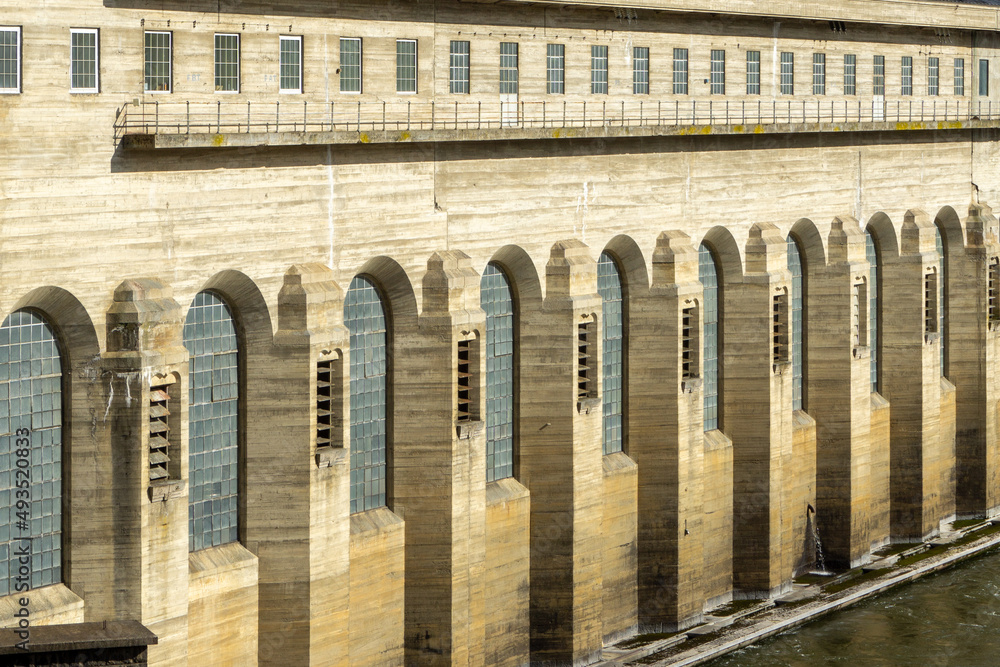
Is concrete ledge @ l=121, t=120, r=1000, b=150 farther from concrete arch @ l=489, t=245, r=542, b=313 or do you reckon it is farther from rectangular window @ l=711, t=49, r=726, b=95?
concrete arch @ l=489, t=245, r=542, b=313

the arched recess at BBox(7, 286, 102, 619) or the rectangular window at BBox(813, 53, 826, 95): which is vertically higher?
the rectangular window at BBox(813, 53, 826, 95)

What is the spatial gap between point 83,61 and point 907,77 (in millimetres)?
37446

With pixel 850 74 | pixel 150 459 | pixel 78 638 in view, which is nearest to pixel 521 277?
pixel 150 459

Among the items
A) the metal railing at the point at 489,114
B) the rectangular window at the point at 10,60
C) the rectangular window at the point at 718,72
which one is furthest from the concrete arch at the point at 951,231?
the rectangular window at the point at 10,60

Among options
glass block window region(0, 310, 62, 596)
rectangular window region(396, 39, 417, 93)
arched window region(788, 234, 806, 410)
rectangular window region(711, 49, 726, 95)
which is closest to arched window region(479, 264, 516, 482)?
rectangular window region(396, 39, 417, 93)

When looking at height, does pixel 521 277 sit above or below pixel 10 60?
below

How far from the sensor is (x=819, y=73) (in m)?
64.8

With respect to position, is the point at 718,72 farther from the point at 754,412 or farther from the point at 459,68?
the point at 459,68

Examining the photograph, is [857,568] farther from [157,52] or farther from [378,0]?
[157,52]

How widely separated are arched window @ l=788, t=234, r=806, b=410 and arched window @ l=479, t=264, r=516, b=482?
1481 cm

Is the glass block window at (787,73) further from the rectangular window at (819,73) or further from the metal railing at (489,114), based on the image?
the rectangular window at (819,73)

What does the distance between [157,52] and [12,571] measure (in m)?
10.5

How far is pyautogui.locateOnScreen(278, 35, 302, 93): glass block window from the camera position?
44281mm

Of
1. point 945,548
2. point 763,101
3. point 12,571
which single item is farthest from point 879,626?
point 12,571
